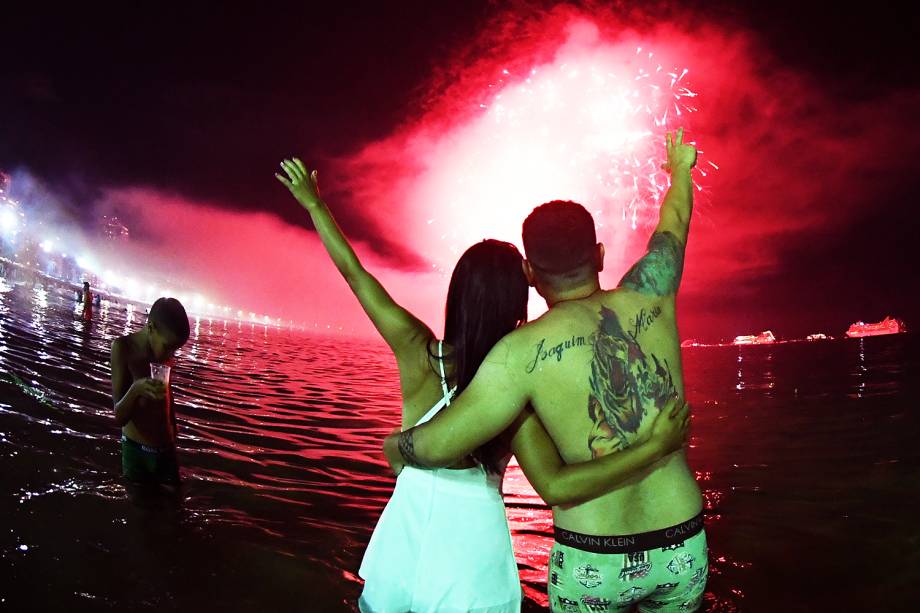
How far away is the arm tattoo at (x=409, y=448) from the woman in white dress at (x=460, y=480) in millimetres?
124

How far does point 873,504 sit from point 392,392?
13315 millimetres

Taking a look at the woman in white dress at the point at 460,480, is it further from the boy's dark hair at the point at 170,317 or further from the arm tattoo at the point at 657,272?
the boy's dark hair at the point at 170,317

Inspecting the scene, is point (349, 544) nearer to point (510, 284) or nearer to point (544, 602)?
point (544, 602)

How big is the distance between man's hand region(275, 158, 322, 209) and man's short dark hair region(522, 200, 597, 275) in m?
1.42

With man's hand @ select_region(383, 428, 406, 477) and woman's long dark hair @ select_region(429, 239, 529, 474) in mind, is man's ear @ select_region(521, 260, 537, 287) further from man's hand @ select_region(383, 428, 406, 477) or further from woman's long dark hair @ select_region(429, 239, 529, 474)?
man's hand @ select_region(383, 428, 406, 477)

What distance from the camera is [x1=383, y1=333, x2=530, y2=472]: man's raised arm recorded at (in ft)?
7.29

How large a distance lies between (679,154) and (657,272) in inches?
47.3

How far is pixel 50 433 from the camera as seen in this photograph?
7254mm

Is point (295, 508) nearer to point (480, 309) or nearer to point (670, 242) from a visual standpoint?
point (480, 309)

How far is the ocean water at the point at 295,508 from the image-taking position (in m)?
3.98

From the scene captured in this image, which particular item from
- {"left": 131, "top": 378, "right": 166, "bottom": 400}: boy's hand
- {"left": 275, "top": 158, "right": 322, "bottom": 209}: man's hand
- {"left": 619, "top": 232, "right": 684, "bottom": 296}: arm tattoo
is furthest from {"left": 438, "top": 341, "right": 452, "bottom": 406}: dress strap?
{"left": 131, "top": 378, "right": 166, "bottom": 400}: boy's hand

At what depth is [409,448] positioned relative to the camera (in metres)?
2.39

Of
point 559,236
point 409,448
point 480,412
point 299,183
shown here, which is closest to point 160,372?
point 299,183

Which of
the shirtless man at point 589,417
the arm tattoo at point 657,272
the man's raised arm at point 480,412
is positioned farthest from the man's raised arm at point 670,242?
the man's raised arm at point 480,412
